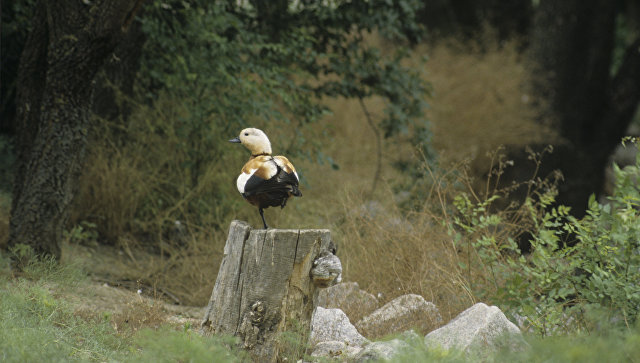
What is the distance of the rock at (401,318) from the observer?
171 inches

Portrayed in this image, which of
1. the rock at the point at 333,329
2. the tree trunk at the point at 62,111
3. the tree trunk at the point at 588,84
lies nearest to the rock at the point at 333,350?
the rock at the point at 333,329

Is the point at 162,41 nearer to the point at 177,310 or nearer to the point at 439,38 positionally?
the point at 177,310

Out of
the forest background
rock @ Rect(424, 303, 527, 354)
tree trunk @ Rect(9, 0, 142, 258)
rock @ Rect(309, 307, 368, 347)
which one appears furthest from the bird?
tree trunk @ Rect(9, 0, 142, 258)

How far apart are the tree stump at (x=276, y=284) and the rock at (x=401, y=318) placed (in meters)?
0.98

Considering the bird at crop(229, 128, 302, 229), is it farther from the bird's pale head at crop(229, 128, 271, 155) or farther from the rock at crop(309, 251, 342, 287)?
the rock at crop(309, 251, 342, 287)

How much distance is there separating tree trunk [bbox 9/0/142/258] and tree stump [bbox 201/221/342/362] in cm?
267

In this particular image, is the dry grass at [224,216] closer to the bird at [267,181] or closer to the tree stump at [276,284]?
the tree stump at [276,284]

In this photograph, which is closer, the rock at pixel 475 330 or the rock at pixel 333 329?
the rock at pixel 475 330

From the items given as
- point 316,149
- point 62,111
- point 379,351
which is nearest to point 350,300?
point 379,351

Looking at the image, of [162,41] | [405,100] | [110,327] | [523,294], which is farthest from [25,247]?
[405,100]

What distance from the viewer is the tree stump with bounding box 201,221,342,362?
3463 millimetres

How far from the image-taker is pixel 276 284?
3471 millimetres

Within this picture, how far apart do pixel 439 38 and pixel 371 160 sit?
2665 millimetres

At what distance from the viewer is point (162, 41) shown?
262 inches
